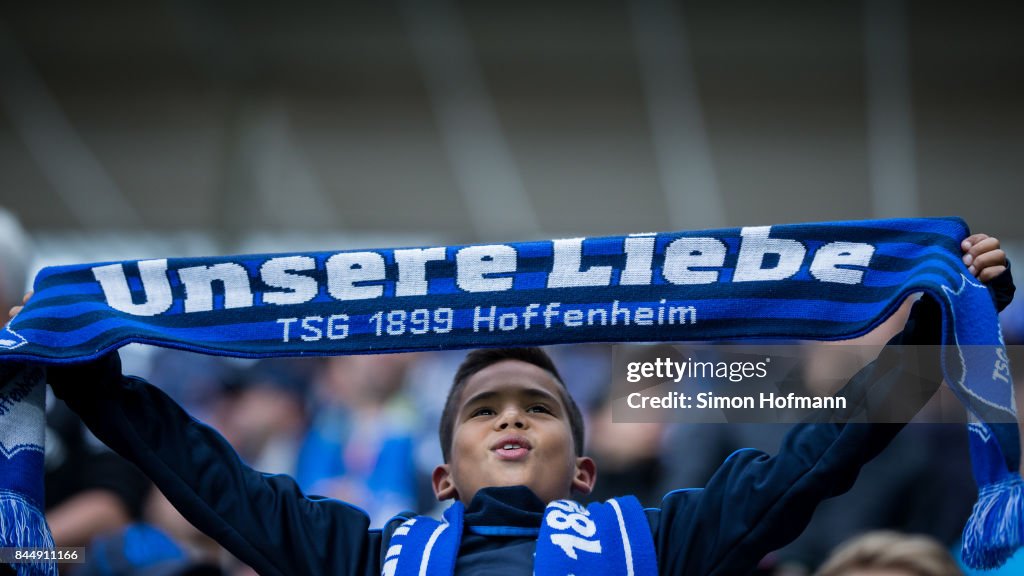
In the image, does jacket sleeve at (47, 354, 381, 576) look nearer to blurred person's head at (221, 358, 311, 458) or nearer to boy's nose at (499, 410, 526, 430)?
boy's nose at (499, 410, 526, 430)

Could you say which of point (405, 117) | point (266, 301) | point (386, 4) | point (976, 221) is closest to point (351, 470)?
point (266, 301)

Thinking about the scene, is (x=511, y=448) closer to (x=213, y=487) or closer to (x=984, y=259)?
(x=213, y=487)

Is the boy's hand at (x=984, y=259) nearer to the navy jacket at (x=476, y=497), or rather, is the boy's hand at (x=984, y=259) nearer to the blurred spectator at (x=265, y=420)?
the navy jacket at (x=476, y=497)

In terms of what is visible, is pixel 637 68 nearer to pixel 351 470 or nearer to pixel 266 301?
pixel 351 470

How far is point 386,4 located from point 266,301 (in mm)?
3431

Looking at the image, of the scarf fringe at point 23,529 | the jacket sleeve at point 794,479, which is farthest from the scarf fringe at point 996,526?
the scarf fringe at point 23,529

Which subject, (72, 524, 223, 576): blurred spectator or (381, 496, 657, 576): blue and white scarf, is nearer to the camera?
(381, 496, 657, 576): blue and white scarf

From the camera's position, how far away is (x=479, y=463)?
6.40 feet

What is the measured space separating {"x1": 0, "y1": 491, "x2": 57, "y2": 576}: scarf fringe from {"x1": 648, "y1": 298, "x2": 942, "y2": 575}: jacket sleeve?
3.03ft

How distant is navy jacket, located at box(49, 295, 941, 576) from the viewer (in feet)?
5.77

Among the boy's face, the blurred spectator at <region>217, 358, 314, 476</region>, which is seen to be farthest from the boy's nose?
the blurred spectator at <region>217, 358, 314, 476</region>

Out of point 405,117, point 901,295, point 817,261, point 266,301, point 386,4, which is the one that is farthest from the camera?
point 405,117

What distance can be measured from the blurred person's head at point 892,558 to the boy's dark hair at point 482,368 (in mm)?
517

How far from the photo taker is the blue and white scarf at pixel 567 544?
1.72 m
